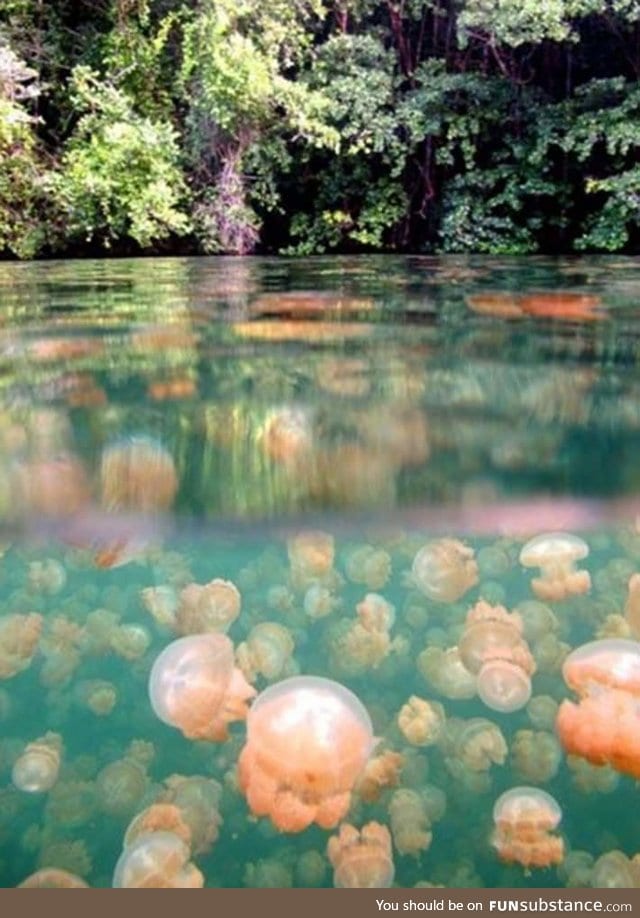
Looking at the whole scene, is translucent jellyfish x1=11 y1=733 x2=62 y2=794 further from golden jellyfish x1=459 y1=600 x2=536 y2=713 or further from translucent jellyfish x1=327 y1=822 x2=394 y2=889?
golden jellyfish x1=459 y1=600 x2=536 y2=713

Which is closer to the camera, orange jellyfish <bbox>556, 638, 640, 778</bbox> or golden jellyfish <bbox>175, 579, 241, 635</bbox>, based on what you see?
orange jellyfish <bbox>556, 638, 640, 778</bbox>

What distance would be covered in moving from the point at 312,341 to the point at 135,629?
180 cm

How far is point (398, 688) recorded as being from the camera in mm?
966

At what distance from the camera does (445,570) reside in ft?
3.92

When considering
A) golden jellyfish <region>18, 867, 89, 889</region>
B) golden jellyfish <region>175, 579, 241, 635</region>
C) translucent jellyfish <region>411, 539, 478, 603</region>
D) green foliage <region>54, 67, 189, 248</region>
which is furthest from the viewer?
green foliage <region>54, 67, 189, 248</region>

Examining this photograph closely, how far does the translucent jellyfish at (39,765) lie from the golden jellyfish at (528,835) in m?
0.48

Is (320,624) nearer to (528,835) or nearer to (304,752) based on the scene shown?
(304,752)

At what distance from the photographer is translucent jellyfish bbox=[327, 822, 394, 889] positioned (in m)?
0.74

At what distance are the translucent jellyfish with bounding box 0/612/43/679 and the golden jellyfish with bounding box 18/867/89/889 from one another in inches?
11.3

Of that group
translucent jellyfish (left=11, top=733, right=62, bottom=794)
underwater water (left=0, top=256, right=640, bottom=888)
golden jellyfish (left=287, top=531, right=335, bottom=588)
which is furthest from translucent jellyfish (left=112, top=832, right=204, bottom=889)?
golden jellyfish (left=287, top=531, right=335, bottom=588)

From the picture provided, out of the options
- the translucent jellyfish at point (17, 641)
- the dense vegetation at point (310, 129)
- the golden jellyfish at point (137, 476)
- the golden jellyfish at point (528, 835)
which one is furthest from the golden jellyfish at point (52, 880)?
the dense vegetation at point (310, 129)

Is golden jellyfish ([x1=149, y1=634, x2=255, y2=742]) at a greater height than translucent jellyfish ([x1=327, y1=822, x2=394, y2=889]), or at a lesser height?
greater

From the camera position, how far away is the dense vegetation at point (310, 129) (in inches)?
293

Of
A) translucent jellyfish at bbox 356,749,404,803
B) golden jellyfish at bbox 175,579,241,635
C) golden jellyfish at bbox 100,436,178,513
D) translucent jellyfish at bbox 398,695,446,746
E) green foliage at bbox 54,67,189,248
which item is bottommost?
translucent jellyfish at bbox 356,749,404,803
